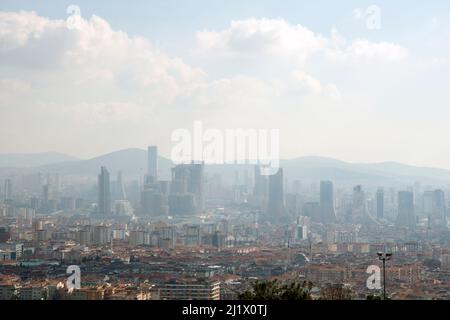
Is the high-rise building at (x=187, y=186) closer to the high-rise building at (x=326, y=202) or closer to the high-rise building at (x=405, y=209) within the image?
the high-rise building at (x=326, y=202)

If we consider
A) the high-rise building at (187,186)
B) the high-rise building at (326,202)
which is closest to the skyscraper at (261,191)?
the high-rise building at (187,186)

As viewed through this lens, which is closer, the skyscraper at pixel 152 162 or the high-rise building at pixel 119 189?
the skyscraper at pixel 152 162

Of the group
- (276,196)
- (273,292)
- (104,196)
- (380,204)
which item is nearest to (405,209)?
(380,204)

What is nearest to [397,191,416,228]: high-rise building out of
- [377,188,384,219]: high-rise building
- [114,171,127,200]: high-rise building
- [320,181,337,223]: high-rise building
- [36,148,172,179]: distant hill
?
[377,188,384,219]: high-rise building

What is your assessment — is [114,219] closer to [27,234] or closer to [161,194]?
[161,194]

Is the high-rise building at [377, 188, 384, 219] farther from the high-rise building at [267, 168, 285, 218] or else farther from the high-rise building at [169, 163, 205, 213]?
the high-rise building at [169, 163, 205, 213]
